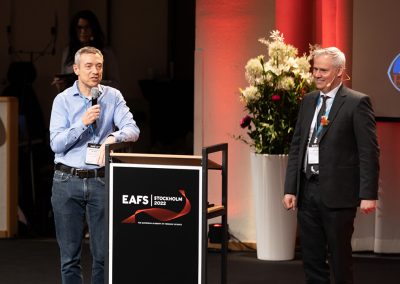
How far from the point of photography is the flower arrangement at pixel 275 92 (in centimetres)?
730

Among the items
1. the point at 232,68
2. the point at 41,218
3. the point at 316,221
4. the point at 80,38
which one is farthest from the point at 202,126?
the point at 316,221

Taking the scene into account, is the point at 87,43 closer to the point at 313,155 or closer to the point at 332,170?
the point at 313,155

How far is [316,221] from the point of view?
5441mm

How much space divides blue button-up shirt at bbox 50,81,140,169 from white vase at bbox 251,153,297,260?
7.16 ft

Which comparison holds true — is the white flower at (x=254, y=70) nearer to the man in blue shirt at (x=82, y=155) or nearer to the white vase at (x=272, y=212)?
the white vase at (x=272, y=212)

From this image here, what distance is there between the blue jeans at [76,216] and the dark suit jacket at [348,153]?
3.91ft

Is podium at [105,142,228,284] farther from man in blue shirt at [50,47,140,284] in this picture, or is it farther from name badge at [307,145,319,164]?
name badge at [307,145,319,164]

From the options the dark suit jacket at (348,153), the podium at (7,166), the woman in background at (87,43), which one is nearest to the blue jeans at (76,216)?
the dark suit jacket at (348,153)

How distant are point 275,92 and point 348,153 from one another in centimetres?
210

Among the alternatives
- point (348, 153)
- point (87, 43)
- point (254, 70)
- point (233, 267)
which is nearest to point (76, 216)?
point (348, 153)

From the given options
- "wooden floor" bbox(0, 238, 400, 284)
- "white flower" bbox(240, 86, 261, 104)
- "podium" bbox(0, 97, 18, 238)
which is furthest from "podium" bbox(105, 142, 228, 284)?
"podium" bbox(0, 97, 18, 238)

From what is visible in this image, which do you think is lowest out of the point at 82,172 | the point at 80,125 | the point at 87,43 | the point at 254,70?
the point at 82,172

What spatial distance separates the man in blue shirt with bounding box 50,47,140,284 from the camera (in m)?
5.30

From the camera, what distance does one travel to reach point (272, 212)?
750cm
